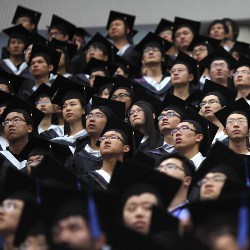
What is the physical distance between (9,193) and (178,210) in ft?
3.45

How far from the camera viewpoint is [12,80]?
9469mm

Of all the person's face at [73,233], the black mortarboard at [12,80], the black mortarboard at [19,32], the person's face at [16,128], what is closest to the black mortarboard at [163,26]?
the black mortarboard at [19,32]

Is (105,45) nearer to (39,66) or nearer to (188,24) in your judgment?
(39,66)

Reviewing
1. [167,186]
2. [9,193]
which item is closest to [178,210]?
[167,186]

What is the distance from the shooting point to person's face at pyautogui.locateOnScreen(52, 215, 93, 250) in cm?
429

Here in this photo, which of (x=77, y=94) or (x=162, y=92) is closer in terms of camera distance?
(x=77, y=94)

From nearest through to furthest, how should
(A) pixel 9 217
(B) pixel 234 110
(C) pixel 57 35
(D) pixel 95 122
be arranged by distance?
(A) pixel 9 217 < (B) pixel 234 110 < (D) pixel 95 122 < (C) pixel 57 35

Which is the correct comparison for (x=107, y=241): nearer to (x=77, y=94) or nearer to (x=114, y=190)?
(x=114, y=190)

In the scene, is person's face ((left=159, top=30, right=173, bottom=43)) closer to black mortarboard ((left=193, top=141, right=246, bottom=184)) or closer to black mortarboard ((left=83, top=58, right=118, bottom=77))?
black mortarboard ((left=83, top=58, right=118, bottom=77))

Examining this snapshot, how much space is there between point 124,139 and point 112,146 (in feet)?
0.57

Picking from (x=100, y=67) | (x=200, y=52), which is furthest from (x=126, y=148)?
(x=200, y=52)

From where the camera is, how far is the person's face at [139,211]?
487 cm

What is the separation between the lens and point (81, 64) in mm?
10398

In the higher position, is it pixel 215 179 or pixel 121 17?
pixel 121 17
